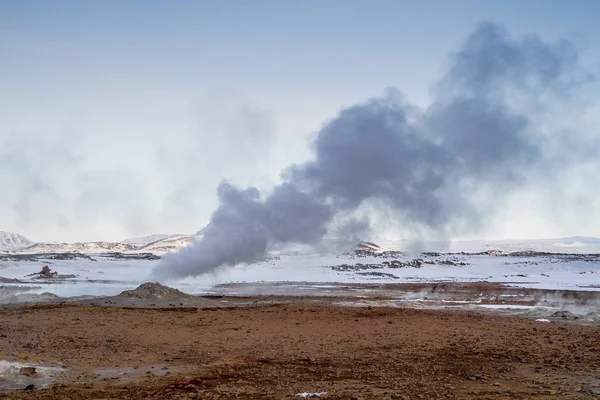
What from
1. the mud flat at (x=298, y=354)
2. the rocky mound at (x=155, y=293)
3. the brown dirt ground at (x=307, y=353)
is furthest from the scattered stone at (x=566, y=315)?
the rocky mound at (x=155, y=293)

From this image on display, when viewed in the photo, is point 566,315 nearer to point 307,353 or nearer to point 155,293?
point 307,353

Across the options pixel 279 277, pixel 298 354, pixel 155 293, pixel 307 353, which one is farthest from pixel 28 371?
pixel 279 277

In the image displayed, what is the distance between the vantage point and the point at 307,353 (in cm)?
1545

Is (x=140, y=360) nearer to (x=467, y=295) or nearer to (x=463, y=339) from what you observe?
(x=463, y=339)

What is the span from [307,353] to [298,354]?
0.93 feet

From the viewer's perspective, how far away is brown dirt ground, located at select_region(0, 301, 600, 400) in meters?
11.1

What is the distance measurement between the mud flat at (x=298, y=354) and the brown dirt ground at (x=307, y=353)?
37mm

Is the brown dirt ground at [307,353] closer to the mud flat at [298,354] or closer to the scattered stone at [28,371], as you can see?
the mud flat at [298,354]

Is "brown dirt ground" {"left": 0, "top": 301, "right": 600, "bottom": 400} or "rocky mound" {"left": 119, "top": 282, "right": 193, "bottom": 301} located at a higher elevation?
"rocky mound" {"left": 119, "top": 282, "right": 193, "bottom": 301}

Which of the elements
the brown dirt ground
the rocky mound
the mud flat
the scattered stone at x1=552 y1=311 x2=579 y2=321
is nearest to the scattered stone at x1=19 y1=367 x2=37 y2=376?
the mud flat

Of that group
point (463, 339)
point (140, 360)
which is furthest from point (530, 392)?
point (140, 360)

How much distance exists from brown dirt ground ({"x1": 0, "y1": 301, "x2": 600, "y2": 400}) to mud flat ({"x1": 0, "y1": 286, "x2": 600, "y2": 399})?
0.04m

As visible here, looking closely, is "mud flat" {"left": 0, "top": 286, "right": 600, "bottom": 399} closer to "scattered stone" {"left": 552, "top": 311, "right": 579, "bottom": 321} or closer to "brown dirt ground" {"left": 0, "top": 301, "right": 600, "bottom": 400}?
"brown dirt ground" {"left": 0, "top": 301, "right": 600, "bottom": 400}

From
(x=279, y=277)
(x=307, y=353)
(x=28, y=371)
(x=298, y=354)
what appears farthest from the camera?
(x=279, y=277)
